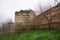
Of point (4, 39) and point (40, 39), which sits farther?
point (4, 39)

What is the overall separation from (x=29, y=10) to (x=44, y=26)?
755 cm

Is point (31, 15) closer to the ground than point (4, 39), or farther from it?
farther from it

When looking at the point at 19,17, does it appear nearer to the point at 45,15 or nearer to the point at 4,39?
the point at 45,15

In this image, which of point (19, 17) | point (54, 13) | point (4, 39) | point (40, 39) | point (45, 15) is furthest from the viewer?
point (19, 17)

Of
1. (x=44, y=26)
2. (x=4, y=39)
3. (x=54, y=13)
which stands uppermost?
(x=54, y=13)

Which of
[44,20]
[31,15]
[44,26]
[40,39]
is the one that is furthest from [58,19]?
[31,15]

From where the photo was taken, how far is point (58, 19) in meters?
15.1

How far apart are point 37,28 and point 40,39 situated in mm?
5328

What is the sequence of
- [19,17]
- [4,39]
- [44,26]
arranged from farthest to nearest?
[19,17], [44,26], [4,39]

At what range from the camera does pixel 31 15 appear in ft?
74.2

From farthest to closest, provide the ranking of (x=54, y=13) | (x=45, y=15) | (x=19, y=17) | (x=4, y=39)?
(x=19, y=17), (x=45, y=15), (x=54, y=13), (x=4, y=39)

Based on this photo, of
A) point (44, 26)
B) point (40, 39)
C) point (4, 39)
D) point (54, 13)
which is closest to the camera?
point (40, 39)

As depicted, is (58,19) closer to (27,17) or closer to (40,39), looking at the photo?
(40,39)

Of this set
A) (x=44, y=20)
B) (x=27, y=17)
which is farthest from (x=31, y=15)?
(x=44, y=20)
